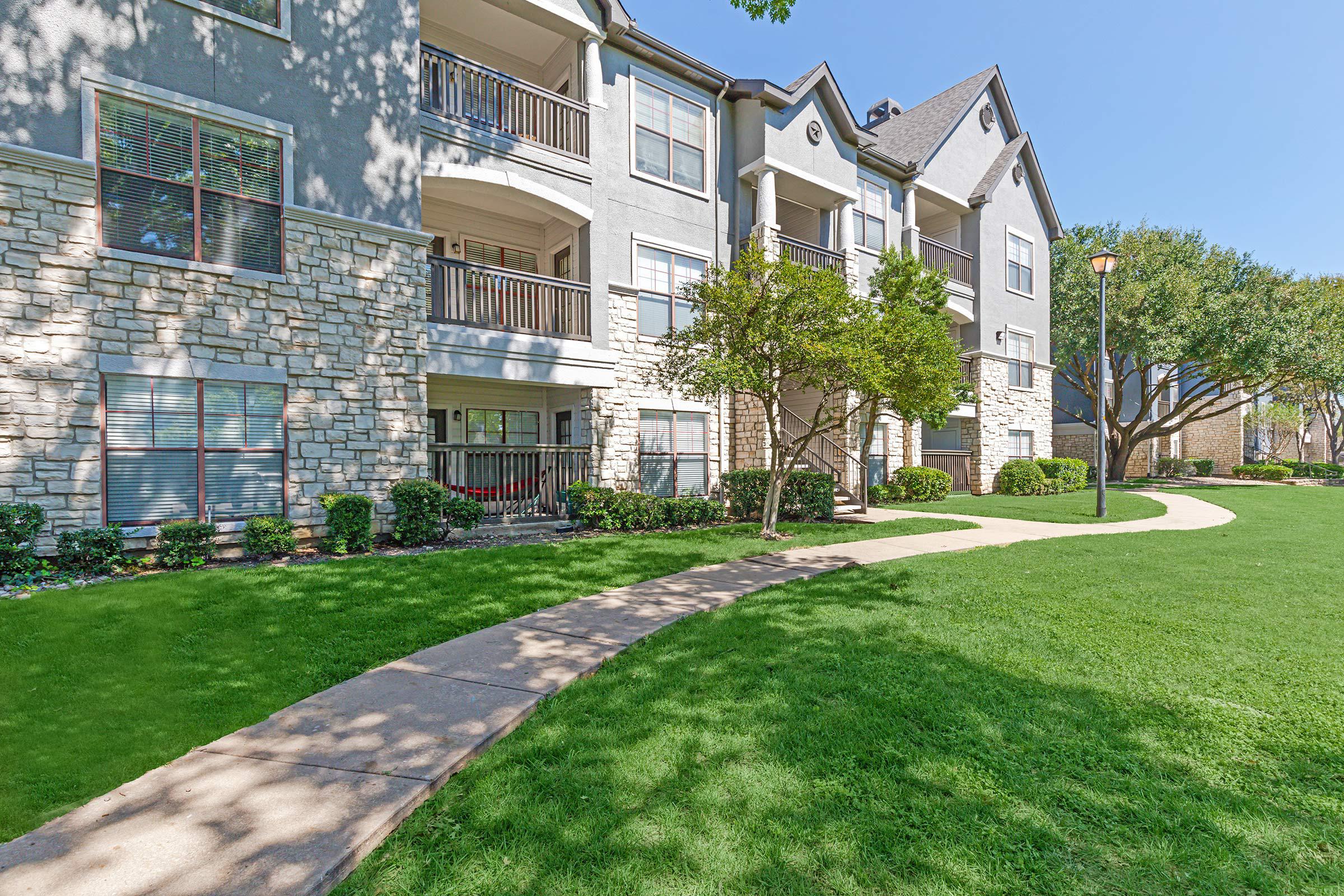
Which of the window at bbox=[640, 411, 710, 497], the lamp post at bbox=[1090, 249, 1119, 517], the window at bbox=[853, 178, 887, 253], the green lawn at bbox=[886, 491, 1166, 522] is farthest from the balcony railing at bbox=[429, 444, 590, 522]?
the lamp post at bbox=[1090, 249, 1119, 517]

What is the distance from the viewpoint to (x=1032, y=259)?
78.0 ft

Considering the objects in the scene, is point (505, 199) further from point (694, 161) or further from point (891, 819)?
point (891, 819)

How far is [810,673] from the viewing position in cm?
435

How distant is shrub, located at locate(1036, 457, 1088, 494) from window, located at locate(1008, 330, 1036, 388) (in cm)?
298

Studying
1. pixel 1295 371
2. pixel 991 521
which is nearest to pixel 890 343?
pixel 991 521

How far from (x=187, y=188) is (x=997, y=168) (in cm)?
2359

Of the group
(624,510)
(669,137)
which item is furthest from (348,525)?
(669,137)

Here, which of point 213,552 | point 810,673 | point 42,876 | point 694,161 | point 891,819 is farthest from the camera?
point 694,161

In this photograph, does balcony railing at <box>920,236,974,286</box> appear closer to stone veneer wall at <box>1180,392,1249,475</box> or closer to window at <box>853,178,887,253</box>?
window at <box>853,178,887,253</box>

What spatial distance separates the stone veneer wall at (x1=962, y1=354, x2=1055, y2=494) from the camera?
70.7ft

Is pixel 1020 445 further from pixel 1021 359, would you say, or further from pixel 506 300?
pixel 506 300

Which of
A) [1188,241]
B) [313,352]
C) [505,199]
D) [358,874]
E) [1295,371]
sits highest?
[1188,241]

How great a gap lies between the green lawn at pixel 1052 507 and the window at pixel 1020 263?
26.6ft

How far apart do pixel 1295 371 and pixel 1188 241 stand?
766 centimetres
